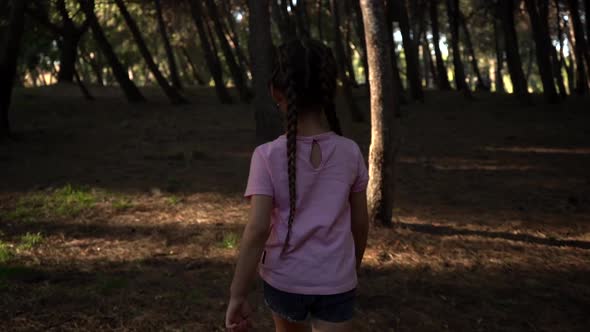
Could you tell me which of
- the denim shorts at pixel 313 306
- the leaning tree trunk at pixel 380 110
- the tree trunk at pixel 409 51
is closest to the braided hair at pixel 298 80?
the denim shorts at pixel 313 306

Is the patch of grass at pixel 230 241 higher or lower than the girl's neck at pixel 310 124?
lower

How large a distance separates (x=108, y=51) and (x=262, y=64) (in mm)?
11618

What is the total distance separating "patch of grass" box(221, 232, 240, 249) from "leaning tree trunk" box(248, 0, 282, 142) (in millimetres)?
2052

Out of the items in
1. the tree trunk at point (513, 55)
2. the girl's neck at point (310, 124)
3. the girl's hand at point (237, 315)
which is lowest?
the girl's hand at point (237, 315)

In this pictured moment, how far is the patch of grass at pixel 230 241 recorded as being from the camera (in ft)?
19.8

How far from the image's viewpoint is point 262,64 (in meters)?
7.74

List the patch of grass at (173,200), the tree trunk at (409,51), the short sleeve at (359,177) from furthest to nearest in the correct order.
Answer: the tree trunk at (409,51)
the patch of grass at (173,200)
the short sleeve at (359,177)

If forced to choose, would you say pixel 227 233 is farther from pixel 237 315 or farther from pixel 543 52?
pixel 543 52

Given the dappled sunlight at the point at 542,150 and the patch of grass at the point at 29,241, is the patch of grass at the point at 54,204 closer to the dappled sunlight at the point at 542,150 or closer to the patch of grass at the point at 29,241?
the patch of grass at the point at 29,241

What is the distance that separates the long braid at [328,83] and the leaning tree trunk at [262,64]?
17.3 feet

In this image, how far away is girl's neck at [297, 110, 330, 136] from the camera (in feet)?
7.13

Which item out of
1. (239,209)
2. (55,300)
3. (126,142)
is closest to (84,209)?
(239,209)

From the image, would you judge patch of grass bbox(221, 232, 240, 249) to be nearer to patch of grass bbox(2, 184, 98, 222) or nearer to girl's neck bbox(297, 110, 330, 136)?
patch of grass bbox(2, 184, 98, 222)

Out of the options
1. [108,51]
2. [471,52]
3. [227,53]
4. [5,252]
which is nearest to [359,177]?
[5,252]
